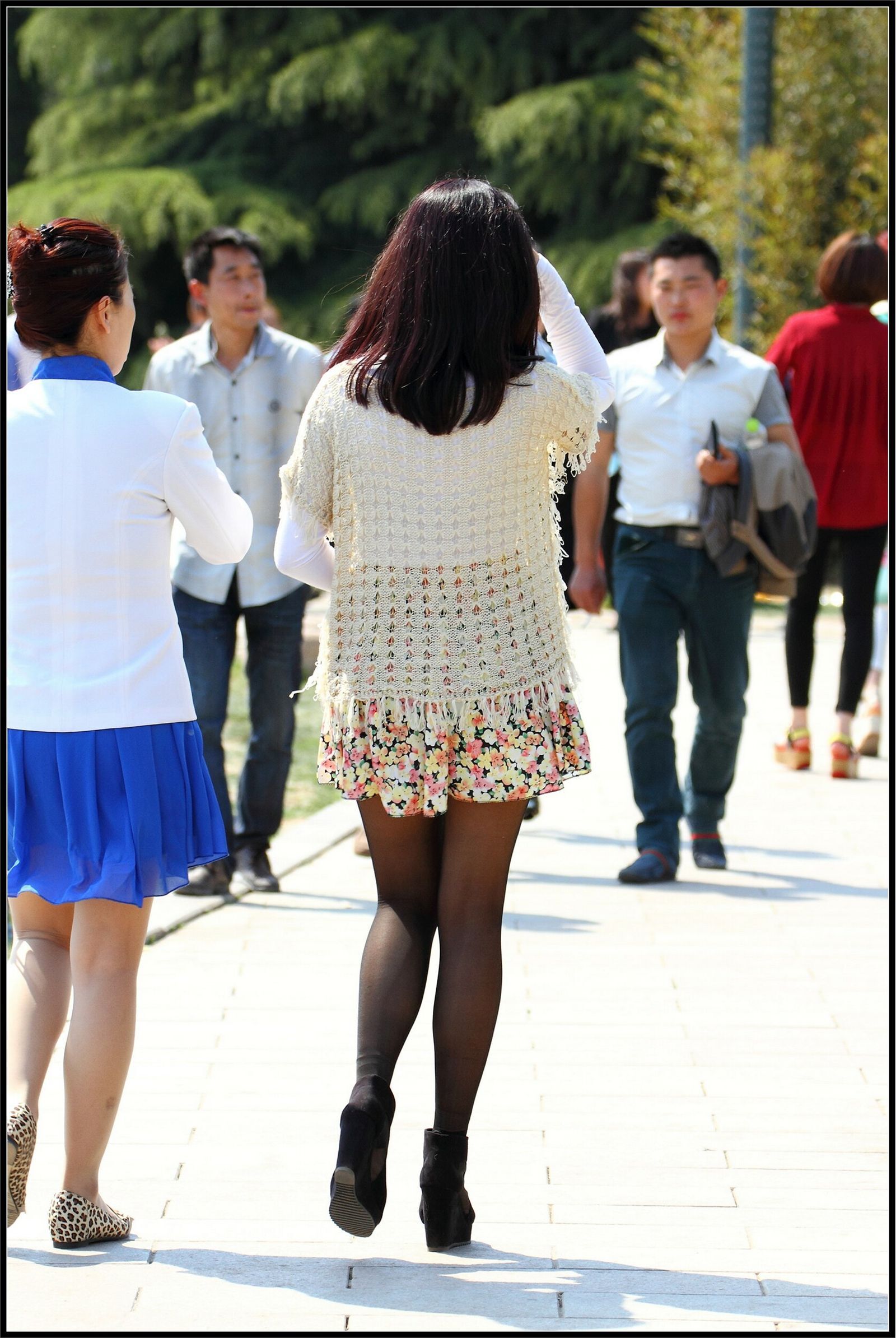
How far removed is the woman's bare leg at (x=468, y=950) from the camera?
10.7ft

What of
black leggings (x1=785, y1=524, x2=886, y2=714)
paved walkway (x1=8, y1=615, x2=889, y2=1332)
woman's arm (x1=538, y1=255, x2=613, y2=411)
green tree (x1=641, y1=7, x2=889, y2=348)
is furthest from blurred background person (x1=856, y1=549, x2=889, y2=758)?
green tree (x1=641, y1=7, x2=889, y2=348)

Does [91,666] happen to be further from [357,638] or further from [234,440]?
[234,440]

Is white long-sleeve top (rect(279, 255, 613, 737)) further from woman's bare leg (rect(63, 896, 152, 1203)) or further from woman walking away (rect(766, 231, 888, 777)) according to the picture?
woman walking away (rect(766, 231, 888, 777))

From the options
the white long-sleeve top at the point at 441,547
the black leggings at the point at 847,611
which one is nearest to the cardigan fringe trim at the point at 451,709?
the white long-sleeve top at the point at 441,547

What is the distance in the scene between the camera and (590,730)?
29.9 feet

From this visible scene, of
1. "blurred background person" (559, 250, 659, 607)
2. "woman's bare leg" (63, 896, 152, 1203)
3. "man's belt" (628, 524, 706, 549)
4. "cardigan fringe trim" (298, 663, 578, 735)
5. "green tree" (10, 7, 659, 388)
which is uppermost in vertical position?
"green tree" (10, 7, 659, 388)

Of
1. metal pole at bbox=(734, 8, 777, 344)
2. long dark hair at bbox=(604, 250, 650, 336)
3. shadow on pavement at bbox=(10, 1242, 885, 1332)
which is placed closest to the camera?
shadow on pavement at bbox=(10, 1242, 885, 1332)

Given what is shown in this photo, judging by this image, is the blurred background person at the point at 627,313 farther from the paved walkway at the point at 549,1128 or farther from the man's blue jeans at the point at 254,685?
the paved walkway at the point at 549,1128

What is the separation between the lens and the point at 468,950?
3.27m

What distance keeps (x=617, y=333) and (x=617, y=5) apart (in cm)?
1247

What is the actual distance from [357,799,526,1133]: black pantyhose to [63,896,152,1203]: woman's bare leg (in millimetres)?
441

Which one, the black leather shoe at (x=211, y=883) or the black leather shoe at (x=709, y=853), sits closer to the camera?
the black leather shoe at (x=211, y=883)

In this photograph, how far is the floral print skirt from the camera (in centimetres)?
322

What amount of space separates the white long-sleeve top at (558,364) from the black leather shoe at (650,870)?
9.89 feet
